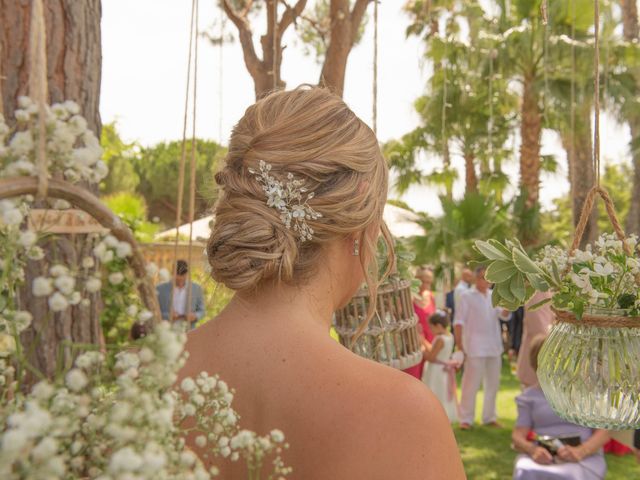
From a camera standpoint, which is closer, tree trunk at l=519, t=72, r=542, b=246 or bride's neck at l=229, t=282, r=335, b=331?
bride's neck at l=229, t=282, r=335, b=331

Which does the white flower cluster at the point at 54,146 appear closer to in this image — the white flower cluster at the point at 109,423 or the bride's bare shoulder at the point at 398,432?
the white flower cluster at the point at 109,423

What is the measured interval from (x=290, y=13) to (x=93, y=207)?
364 centimetres

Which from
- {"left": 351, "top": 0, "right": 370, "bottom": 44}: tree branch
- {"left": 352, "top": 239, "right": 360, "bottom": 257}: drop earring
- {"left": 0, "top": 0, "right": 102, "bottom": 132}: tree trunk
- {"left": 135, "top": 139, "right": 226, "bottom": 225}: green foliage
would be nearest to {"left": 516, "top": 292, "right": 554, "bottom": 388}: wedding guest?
{"left": 351, "top": 0, "right": 370, "bottom": 44}: tree branch

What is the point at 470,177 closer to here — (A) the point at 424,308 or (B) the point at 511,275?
(A) the point at 424,308

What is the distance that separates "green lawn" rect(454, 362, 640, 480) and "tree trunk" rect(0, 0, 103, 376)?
3.58 metres

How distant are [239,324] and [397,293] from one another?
1.46m

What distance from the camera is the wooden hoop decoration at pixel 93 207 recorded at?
70 cm

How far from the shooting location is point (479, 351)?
6625mm

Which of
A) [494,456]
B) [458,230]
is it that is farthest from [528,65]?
[494,456]

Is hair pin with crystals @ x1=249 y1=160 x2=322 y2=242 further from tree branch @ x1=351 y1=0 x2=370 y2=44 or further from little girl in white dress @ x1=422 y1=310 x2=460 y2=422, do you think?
little girl in white dress @ x1=422 y1=310 x2=460 y2=422

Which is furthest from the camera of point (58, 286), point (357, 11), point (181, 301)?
point (181, 301)

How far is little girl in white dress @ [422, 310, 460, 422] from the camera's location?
244 inches

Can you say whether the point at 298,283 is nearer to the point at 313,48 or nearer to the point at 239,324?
the point at 239,324

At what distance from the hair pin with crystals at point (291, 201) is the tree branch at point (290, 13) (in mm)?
3053
